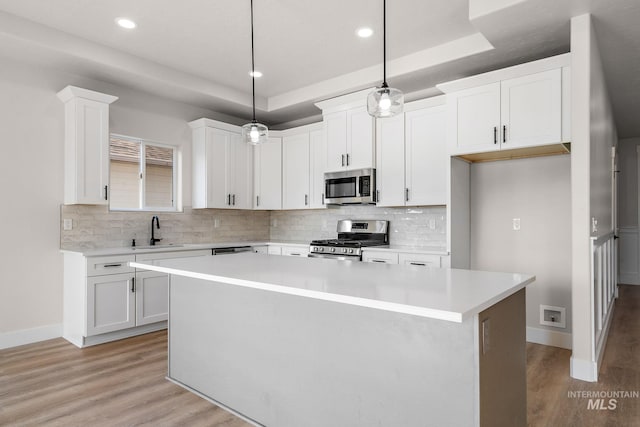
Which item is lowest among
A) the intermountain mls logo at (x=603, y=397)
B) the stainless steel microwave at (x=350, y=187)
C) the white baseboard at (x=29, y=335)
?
the intermountain mls logo at (x=603, y=397)

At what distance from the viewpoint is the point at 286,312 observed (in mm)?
2158

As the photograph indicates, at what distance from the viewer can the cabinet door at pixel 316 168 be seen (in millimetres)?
5148

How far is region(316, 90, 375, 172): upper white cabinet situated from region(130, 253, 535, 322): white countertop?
7.27ft

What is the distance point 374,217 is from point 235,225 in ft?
6.64

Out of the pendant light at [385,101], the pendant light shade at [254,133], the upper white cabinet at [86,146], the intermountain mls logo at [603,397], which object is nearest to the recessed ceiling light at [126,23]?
the upper white cabinet at [86,146]

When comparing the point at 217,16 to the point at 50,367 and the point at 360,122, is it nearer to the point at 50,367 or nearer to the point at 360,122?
the point at 360,122

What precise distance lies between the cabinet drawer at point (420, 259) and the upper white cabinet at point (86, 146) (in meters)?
3.09

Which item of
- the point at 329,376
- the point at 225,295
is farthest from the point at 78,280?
the point at 329,376

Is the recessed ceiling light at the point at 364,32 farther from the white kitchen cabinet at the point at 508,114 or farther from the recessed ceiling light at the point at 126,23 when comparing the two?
the recessed ceiling light at the point at 126,23

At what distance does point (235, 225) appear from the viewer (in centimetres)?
568

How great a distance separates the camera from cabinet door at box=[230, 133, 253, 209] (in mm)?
5312

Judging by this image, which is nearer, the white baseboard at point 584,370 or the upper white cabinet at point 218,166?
the white baseboard at point 584,370

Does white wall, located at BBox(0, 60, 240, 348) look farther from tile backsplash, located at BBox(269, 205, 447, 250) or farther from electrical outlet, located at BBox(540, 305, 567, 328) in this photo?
electrical outlet, located at BBox(540, 305, 567, 328)

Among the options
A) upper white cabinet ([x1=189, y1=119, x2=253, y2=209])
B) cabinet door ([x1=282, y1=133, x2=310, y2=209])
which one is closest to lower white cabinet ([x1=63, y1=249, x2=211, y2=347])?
upper white cabinet ([x1=189, y1=119, x2=253, y2=209])
